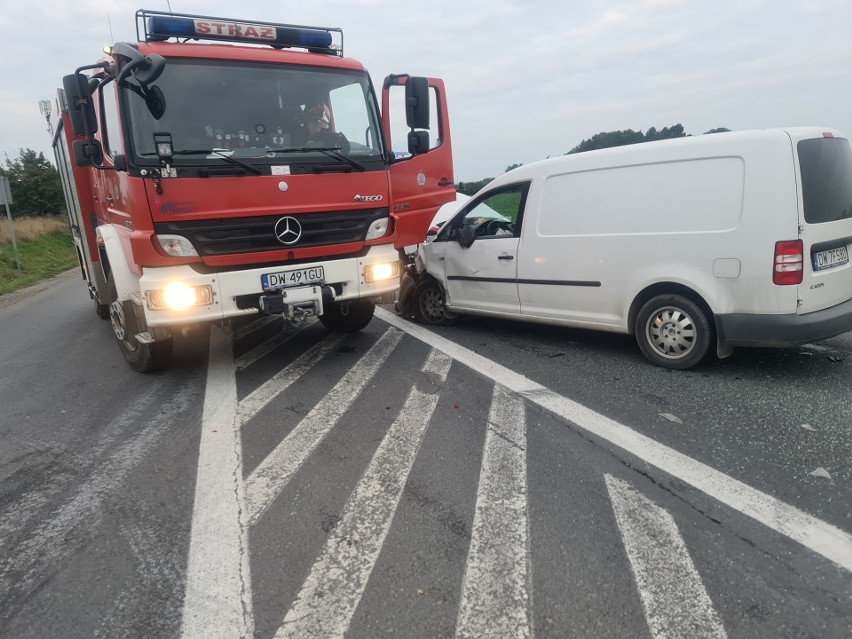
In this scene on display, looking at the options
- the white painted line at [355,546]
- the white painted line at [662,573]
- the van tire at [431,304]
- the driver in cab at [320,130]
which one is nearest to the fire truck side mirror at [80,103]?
the driver in cab at [320,130]

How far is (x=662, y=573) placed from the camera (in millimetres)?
2475

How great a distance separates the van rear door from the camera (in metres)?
4.34

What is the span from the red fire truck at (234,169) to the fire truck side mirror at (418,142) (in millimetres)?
12

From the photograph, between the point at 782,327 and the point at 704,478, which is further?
the point at 782,327

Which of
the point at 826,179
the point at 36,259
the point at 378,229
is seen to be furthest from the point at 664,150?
the point at 36,259

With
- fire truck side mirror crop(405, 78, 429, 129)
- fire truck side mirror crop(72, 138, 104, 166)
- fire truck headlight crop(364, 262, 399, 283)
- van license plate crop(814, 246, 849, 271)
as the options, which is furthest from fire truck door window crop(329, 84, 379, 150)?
van license plate crop(814, 246, 849, 271)

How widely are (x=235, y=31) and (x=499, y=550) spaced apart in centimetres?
536

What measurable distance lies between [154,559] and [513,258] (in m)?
4.52

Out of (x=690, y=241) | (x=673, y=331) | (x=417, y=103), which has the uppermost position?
(x=417, y=103)

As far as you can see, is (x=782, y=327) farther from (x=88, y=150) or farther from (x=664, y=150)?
(x=88, y=150)

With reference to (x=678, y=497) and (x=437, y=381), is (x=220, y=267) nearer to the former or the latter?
(x=437, y=381)

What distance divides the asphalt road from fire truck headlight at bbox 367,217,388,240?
4.41ft

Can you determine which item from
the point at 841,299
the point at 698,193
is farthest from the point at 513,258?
the point at 841,299

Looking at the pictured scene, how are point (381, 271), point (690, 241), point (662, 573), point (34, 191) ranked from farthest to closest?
point (34, 191) < point (381, 271) < point (690, 241) < point (662, 573)
